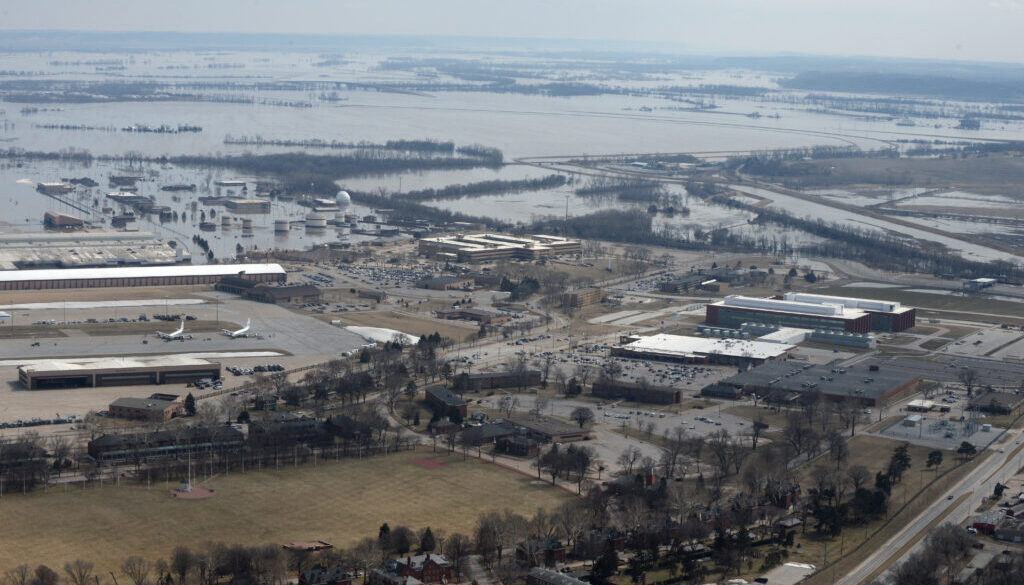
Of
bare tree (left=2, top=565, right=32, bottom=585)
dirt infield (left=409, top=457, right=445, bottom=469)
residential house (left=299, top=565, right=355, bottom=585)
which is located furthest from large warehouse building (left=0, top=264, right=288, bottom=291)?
residential house (left=299, top=565, right=355, bottom=585)

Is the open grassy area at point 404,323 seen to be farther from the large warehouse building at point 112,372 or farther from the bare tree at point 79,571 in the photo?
the bare tree at point 79,571

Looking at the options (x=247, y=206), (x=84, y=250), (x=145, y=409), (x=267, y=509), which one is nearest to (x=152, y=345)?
(x=145, y=409)

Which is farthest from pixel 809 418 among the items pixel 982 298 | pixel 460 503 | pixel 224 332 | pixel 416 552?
pixel 982 298

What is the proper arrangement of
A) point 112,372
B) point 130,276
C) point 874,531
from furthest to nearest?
point 130,276 < point 112,372 < point 874,531

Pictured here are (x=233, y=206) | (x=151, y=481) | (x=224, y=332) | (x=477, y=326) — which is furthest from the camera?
(x=233, y=206)

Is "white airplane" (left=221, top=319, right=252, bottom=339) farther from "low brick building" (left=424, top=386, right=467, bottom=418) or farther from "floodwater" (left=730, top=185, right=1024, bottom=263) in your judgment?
"floodwater" (left=730, top=185, right=1024, bottom=263)

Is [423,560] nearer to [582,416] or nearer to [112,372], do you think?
[582,416]

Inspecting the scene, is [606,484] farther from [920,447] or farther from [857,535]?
[920,447]

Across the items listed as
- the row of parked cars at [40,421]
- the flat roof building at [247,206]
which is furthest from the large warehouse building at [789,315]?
the flat roof building at [247,206]
